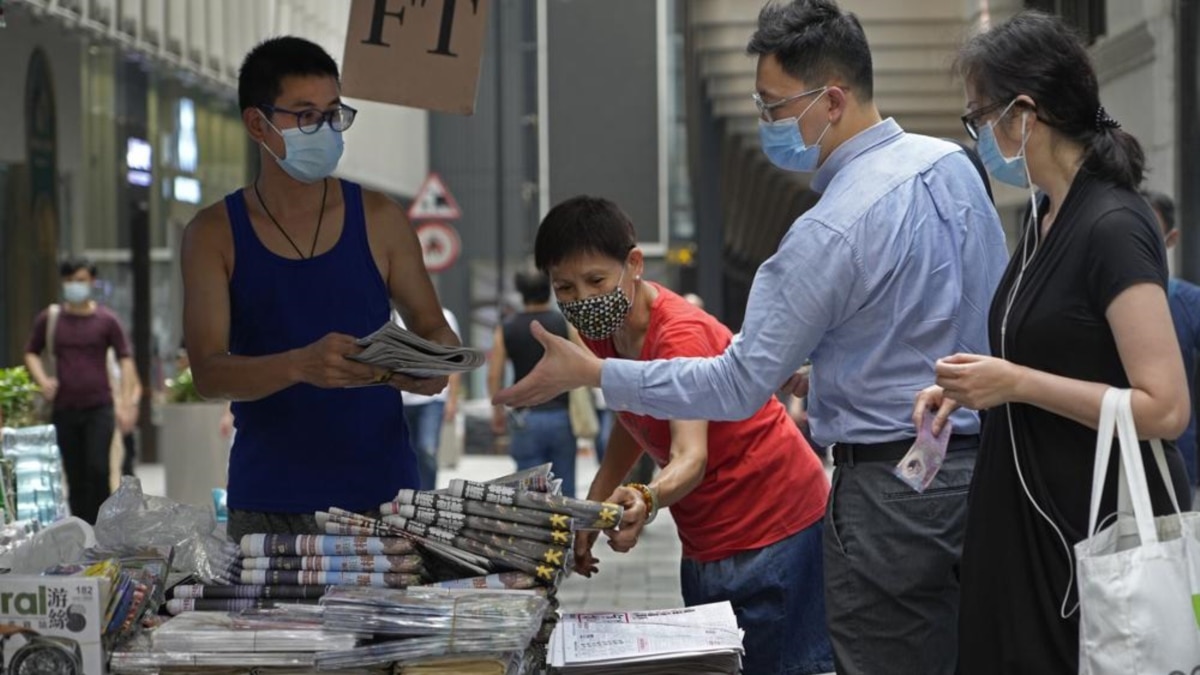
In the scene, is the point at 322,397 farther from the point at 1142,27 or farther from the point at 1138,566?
the point at 1142,27

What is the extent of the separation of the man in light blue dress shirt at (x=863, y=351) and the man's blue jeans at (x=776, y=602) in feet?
1.79

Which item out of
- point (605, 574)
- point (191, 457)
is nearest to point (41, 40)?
point (191, 457)

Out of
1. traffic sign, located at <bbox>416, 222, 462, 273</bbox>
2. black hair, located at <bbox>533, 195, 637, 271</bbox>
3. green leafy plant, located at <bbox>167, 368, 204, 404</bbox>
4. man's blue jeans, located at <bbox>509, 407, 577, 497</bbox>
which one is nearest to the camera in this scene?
black hair, located at <bbox>533, 195, 637, 271</bbox>

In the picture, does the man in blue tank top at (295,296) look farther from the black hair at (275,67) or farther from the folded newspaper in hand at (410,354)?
the folded newspaper in hand at (410,354)

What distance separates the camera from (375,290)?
4344 millimetres

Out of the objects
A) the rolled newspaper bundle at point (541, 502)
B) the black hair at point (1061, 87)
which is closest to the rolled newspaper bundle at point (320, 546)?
the rolled newspaper bundle at point (541, 502)

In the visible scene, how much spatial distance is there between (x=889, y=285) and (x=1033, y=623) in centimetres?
71

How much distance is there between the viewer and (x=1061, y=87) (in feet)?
11.4

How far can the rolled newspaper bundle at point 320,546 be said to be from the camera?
3.55 metres

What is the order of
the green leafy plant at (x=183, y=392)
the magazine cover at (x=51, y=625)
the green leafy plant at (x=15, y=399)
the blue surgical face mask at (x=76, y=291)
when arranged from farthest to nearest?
the green leafy plant at (x=183, y=392) → the blue surgical face mask at (x=76, y=291) → the green leafy plant at (x=15, y=399) → the magazine cover at (x=51, y=625)

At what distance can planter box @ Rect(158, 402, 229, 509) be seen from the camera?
48.8 feet

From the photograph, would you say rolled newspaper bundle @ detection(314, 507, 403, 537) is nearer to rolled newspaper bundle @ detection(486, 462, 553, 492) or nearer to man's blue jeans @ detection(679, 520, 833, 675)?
rolled newspaper bundle @ detection(486, 462, 553, 492)

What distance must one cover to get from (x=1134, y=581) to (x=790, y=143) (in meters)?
1.22

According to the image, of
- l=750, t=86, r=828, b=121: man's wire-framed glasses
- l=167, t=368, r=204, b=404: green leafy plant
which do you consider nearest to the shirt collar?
l=750, t=86, r=828, b=121: man's wire-framed glasses
